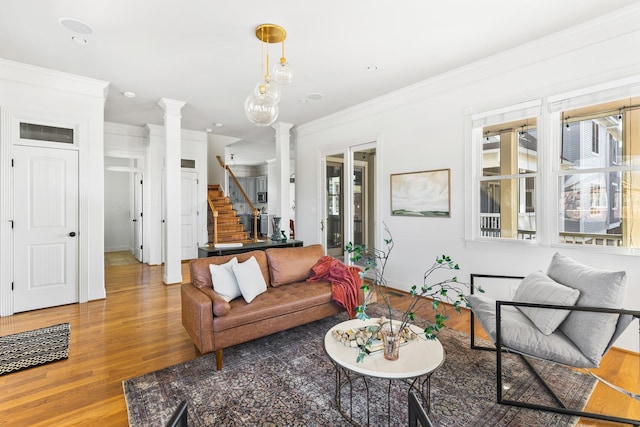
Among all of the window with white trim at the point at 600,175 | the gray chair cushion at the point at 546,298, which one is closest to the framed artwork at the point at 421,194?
the window with white trim at the point at 600,175

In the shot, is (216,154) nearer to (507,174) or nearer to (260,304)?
(260,304)

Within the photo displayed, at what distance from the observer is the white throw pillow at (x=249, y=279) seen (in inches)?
110

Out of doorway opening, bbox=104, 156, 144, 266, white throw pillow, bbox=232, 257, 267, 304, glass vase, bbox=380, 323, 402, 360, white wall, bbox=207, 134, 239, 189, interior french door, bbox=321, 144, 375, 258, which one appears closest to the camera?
glass vase, bbox=380, 323, 402, 360

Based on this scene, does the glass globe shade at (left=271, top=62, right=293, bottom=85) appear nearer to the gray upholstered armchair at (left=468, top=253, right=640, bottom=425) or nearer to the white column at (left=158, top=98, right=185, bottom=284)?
the gray upholstered armchair at (left=468, top=253, right=640, bottom=425)

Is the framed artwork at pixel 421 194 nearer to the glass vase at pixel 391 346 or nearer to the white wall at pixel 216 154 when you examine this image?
the glass vase at pixel 391 346

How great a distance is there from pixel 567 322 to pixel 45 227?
18.2 ft

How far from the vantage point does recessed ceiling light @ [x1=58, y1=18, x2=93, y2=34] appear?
2.82 m

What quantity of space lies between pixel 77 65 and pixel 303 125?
146 inches

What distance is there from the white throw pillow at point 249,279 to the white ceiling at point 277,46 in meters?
2.29

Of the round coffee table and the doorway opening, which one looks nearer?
the round coffee table

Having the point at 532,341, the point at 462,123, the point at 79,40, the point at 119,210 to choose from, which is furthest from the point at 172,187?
the point at 532,341

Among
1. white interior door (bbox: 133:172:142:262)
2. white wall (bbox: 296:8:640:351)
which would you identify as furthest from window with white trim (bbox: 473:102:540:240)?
white interior door (bbox: 133:172:142:262)

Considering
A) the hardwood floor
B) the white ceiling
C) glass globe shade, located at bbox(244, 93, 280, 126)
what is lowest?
the hardwood floor

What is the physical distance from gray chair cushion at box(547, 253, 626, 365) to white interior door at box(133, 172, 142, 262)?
25.2 ft
